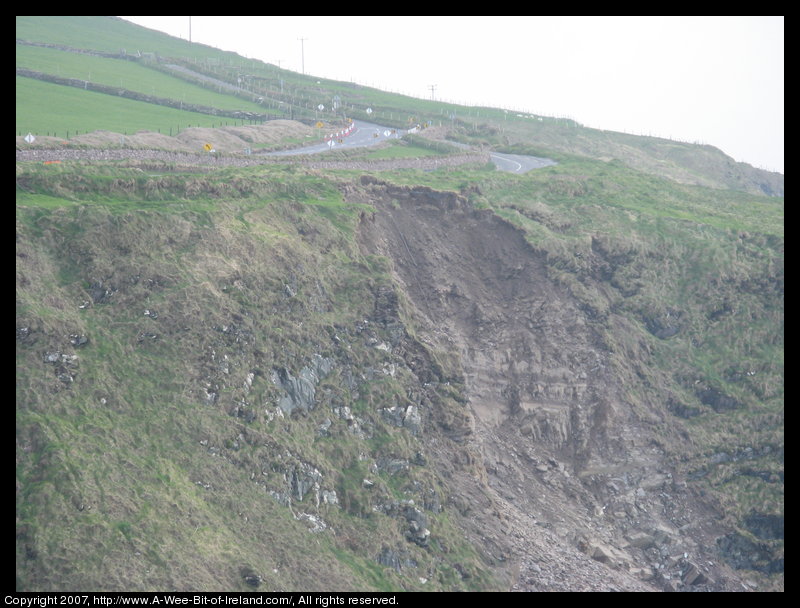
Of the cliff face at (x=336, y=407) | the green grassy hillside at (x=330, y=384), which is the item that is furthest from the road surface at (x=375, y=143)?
the cliff face at (x=336, y=407)

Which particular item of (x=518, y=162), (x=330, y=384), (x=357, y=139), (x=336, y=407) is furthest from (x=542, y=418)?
(x=357, y=139)

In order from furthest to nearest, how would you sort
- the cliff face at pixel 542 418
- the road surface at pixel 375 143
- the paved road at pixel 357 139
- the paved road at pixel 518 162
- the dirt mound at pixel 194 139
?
1. the paved road at pixel 518 162
2. the road surface at pixel 375 143
3. the paved road at pixel 357 139
4. the dirt mound at pixel 194 139
5. the cliff face at pixel 542 418

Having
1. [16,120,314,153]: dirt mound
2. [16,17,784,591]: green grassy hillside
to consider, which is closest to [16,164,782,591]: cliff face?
[16,17,784,591]: green grassy hillside

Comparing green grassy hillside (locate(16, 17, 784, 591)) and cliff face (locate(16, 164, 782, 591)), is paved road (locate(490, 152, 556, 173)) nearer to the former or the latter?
green grassy hillside (locate(16, 17, 784, 591))

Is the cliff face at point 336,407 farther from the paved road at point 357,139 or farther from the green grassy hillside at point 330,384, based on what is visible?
the paved road at point 357,139

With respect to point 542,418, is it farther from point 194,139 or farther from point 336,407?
point 194,139

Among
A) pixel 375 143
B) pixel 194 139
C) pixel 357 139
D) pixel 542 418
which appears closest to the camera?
pixel 542 418

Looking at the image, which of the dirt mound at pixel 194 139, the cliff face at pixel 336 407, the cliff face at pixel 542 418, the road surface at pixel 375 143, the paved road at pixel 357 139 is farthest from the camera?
the road surface at pixel 375 143

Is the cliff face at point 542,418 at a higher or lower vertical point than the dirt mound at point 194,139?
lower

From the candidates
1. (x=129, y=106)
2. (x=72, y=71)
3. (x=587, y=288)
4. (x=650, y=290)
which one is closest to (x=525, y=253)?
(x=587, y=288)

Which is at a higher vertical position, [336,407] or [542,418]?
[336,407]
